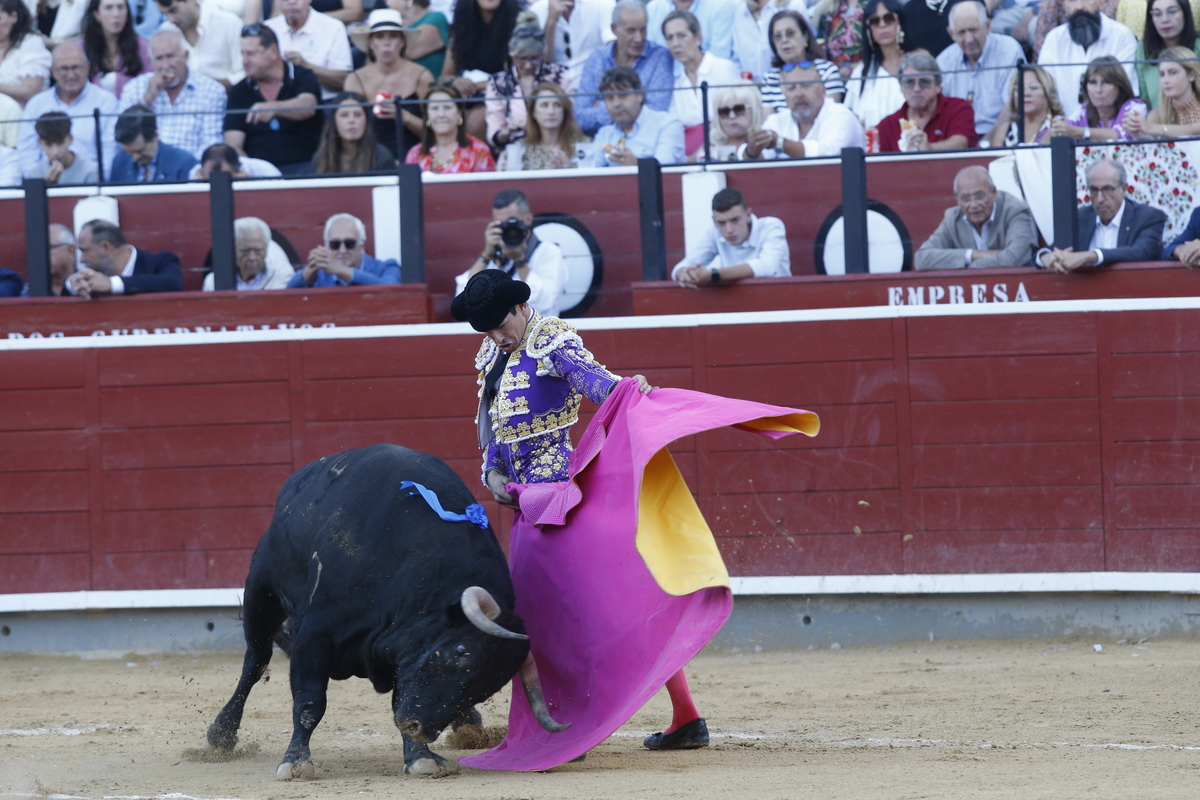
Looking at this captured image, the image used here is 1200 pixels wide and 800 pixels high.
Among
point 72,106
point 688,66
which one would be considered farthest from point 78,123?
point 688,66

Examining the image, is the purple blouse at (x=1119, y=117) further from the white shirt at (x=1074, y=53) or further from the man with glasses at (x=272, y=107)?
the man with glasses at (x=272, y=107)

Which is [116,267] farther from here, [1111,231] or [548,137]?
[1111,231]

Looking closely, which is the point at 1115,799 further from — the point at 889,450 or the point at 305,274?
the point at 305,274

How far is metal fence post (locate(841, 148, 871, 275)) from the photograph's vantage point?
6176 mm

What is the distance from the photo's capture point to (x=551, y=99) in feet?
22.5

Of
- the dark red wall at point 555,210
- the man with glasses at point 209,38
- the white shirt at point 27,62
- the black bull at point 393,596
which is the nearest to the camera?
the black bull at point 393,596

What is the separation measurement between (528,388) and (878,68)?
3670mm

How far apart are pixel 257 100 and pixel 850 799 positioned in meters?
5.32

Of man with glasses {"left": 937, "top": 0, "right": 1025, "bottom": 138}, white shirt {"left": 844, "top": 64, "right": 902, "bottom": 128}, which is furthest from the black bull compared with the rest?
man with glasses {"left": 937, "top": 0, "right": 1025, "bottom": 138}

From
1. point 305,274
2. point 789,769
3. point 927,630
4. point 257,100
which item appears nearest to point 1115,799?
point 789,769

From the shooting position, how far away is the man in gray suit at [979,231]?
20.0 feet

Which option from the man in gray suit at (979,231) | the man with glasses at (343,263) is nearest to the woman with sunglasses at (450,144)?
the man with glasses at (343,263)

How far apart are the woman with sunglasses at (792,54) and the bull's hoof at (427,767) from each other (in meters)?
4.05

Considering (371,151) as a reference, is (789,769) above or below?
below
